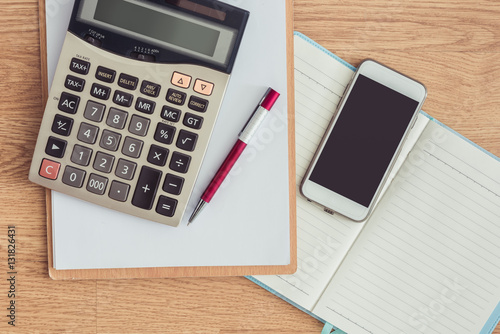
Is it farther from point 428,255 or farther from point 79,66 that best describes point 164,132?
point 428,255

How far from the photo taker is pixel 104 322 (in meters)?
0.54


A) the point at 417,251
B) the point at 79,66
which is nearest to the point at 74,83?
the point at 79,66

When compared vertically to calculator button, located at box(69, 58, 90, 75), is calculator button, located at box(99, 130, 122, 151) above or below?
below

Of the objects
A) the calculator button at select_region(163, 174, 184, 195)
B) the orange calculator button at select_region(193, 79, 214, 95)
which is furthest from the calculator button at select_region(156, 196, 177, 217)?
the orange calculator button at select_region(193, 79, 214, 95)

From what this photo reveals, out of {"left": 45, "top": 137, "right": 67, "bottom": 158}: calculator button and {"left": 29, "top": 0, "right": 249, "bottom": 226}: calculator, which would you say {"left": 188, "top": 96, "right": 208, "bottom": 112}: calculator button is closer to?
{"left": 29, "top": 0, "right": 249, "bottom": 226}: calculator

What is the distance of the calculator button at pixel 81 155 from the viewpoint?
1.55 ft

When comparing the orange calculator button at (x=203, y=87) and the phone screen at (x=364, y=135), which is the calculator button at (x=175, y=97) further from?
the phone screen at (x=364, y=135)

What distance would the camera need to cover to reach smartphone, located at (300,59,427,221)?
0.53 m

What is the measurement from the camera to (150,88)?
475 millimetres

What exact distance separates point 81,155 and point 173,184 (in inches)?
3.7

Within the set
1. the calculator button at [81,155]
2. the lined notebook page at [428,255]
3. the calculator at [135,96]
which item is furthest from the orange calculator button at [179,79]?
the lined notebook page at [428,255]

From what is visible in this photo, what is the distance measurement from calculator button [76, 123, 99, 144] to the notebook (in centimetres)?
22

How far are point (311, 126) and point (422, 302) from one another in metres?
0.24

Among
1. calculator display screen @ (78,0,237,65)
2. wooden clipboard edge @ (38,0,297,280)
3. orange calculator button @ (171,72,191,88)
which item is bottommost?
wooden clipboard edge @ (38,0,297,280)
